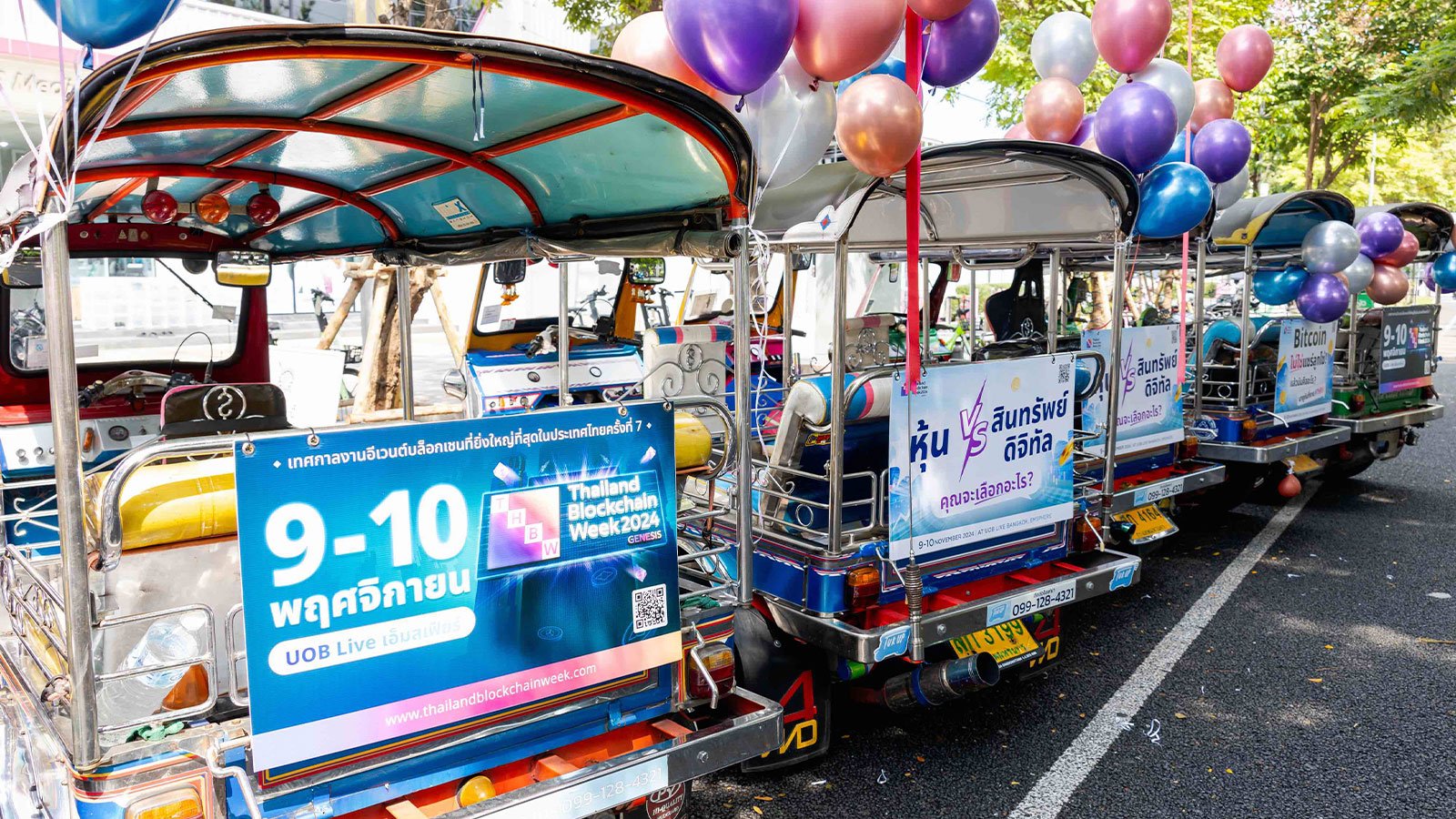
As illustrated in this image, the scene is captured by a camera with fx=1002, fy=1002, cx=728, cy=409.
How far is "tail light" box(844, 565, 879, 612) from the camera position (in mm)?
4496

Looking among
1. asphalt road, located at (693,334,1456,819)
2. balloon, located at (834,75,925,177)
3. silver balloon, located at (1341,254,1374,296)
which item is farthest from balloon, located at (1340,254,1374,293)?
balloon, located at (834,75,925,177)

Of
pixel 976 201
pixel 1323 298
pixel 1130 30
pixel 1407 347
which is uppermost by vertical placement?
pixel 1130 30

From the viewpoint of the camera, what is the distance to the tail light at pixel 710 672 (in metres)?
3.42

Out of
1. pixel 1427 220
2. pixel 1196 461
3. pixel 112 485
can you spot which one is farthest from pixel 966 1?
pixel 1427 220

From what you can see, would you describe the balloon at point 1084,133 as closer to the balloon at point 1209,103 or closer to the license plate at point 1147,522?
the balloon at point 1209,103

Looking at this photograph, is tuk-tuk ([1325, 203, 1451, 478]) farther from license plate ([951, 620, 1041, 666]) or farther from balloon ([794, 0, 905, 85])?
balloon ([794, 0, 905, 85])

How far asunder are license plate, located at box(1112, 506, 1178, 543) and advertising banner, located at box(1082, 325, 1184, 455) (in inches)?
16.8

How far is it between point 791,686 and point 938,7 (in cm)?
320

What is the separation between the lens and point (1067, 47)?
6547 mm

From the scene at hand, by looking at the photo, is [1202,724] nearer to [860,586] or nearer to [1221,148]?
[860,586]

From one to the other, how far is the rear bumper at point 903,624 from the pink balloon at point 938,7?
108 inches

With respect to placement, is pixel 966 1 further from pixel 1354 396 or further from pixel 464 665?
pixel 1354 396

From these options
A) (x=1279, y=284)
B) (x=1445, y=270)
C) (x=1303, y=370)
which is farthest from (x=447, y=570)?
(x=1445, y=270)

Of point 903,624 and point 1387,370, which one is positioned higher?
point 1387,370
